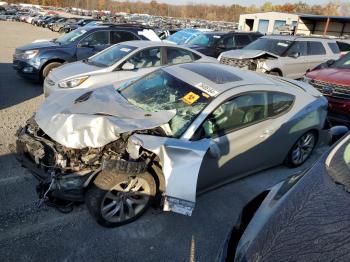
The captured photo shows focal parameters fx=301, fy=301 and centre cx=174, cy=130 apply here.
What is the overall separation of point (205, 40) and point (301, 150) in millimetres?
7619

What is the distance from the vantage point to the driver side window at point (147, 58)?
6.82 meters

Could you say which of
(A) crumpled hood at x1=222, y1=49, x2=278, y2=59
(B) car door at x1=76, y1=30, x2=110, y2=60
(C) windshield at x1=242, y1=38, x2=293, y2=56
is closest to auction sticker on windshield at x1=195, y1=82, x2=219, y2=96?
(A) crumpled hood at x1=222, y1=49, x2=278, y2=59

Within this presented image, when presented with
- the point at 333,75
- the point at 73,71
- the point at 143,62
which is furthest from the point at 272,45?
the point at 73,71

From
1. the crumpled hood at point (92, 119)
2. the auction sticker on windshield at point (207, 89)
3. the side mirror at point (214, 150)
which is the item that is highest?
the auction sticker on windshield at point (207, 89)

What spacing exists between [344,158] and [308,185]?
0.45 meters

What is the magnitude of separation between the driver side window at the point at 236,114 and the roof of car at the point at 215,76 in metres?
0.20

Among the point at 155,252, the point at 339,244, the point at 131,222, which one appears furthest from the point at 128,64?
the point at 339,244

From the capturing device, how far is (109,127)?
324 centimetres

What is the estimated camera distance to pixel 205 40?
450 inches

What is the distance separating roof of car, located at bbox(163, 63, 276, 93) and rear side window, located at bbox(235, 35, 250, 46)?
7963mm

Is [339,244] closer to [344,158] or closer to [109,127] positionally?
[344,158]

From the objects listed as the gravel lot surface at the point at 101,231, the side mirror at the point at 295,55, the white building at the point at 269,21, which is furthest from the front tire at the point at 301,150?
the white building at the point at 269,21

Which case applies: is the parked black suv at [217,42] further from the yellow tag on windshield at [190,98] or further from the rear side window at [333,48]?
the yellow tag on windshield at [190,98]

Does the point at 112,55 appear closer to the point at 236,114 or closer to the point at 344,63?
the point at 236,114
